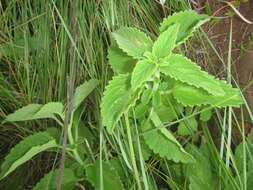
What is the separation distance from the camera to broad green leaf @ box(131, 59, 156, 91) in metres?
0.39

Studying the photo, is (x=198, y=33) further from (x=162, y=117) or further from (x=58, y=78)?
(x=58, y=78)

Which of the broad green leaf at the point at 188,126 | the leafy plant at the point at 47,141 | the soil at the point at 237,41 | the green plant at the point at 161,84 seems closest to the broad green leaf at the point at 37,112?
the leafy plant at the point at 47,141

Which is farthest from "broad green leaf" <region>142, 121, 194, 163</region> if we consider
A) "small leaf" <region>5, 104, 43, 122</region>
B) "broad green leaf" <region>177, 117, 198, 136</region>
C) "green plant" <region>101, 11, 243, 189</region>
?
"small leaf" <region>5, 104, 43, 122</region>

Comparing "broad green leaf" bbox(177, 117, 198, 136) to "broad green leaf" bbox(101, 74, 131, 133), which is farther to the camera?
"broad green leaf" bbox(177, 117, 198, 136)

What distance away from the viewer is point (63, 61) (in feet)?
2.33

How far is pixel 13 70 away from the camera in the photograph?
0.86 meters

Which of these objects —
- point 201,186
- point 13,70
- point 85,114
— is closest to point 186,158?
point 201,186

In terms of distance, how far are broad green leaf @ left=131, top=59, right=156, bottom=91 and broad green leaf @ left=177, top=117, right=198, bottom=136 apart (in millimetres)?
264

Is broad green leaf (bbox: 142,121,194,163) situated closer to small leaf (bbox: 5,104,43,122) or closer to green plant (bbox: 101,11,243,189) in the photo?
green plant (bbox: 101,11,243,189)

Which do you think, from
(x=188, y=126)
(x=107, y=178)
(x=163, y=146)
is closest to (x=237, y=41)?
(x=188, y=126)

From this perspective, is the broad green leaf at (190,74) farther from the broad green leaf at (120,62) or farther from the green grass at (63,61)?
the green grass at (63,61)

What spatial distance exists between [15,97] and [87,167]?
1.08 ft

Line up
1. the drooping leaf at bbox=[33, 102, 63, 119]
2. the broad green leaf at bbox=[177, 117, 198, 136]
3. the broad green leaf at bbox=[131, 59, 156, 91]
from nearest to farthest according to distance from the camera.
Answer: the broad green leaf at bbox=[131, 59, 156, 91], the drooping leaf at bbox=[33, 102, 63, 119], the broad green leaf at bbox=[177, 117, 198, 136]

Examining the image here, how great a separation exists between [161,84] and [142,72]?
126mm
